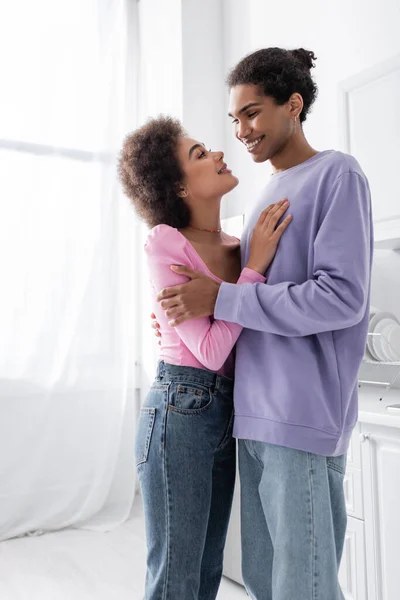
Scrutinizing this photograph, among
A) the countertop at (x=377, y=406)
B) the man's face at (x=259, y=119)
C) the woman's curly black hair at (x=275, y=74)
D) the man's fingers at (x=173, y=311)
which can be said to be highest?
the woman's curly black hair at (x=275, y=74)

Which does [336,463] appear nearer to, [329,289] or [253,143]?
[329,289]

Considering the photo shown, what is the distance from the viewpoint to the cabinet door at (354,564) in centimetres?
168

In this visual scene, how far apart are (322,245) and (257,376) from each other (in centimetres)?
26

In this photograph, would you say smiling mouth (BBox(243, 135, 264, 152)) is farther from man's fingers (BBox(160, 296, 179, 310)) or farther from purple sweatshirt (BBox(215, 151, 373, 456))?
man's fingers (BBox(160, 296, 179, 310))

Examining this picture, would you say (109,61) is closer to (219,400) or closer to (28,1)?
(28,1)

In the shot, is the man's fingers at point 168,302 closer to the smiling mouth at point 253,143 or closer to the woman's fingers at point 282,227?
the woman's fingers at point 282,227

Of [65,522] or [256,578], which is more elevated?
[256,578]

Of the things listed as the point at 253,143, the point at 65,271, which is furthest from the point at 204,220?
the point at 65,271

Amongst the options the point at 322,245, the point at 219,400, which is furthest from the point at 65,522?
the point at 322,245

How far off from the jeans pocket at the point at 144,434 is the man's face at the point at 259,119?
57cm

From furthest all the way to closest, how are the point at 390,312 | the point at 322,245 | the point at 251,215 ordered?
the point at 390,312 → the point at 251,215 → the point at 322,245

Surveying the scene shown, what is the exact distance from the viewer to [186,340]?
3.59 feet

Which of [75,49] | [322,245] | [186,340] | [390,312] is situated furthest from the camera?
[75,49]

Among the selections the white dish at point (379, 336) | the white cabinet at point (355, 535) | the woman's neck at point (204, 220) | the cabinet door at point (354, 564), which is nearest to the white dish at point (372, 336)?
the white dish at point (379, 336)
